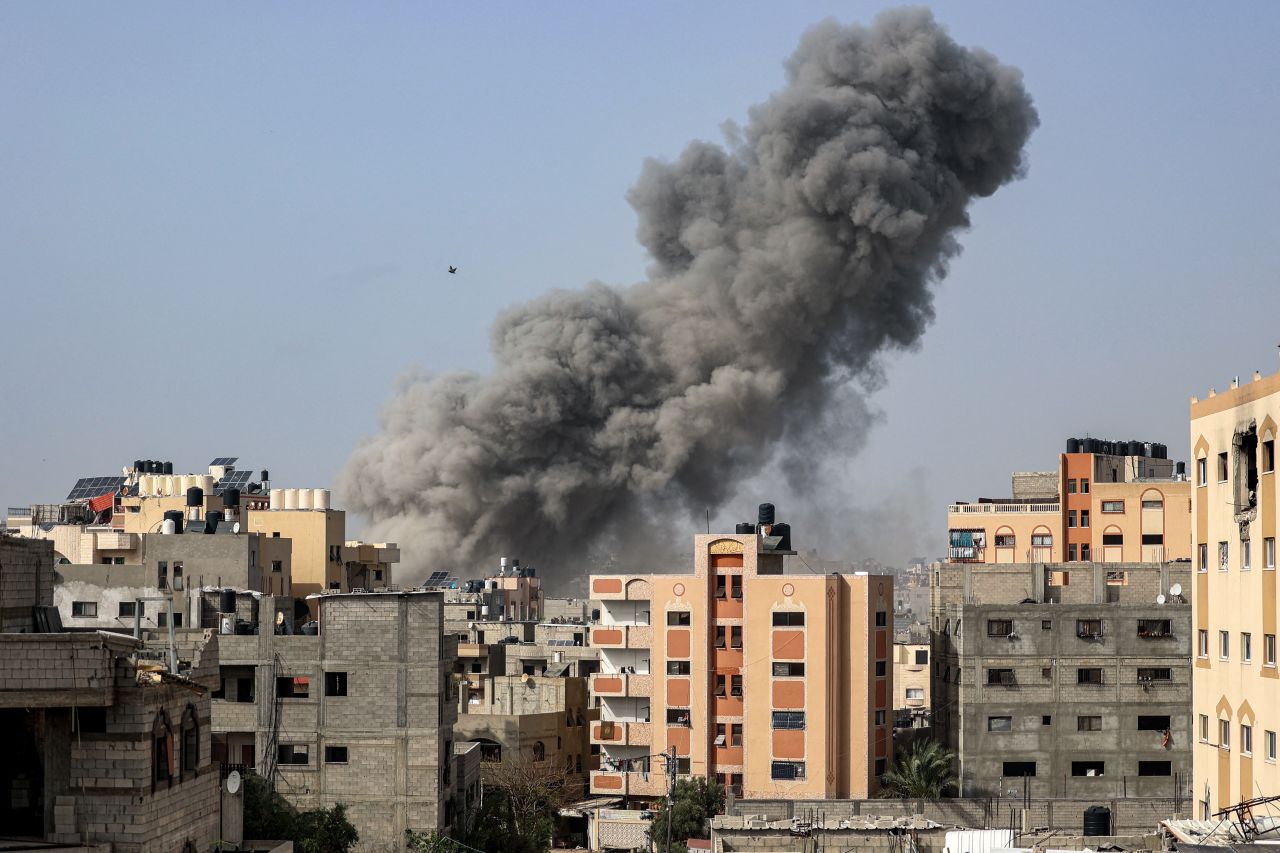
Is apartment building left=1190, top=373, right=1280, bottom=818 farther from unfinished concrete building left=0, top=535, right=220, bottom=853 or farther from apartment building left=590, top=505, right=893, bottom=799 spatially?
apartment building left=590, top=505, right=893, bottom=799

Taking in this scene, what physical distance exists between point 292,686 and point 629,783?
1442cm

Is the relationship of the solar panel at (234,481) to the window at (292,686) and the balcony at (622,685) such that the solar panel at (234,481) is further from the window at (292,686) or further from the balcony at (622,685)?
the window at (292,686)

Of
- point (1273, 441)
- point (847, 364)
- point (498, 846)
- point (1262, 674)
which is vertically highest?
point (847, 364)

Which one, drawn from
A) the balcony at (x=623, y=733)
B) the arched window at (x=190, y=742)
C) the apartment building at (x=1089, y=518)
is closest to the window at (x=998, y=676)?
the balcony at (x=623, y=733)

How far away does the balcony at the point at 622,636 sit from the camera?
51.9 metres

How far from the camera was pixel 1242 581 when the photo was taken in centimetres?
2495

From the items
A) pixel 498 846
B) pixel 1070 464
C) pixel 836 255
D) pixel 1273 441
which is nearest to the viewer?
pixel 1273 441

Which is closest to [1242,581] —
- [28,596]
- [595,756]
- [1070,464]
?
[28,596]

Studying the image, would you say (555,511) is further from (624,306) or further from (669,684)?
(669,684)

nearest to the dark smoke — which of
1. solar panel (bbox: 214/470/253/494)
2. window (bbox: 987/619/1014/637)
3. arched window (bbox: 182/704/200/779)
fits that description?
solar panel (bbox: 214/470/253/494)

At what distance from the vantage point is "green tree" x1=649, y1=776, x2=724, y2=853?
44.0 metres

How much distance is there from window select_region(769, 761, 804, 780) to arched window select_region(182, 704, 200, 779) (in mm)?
29426

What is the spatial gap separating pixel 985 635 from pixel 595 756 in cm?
1176

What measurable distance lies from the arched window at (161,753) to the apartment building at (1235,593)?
12700 mm
